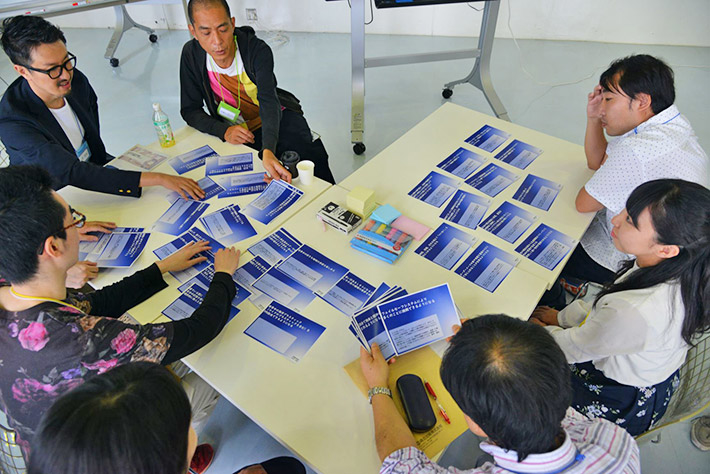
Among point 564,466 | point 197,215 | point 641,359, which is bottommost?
point 641,359

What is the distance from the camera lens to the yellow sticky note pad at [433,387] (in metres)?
1.12

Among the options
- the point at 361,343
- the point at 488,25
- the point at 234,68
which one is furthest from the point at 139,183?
the point at 488,25

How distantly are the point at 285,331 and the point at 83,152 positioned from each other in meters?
1.54

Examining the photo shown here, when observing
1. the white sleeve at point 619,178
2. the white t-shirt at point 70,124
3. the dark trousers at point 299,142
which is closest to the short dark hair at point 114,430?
the white sleeve at point 619,178

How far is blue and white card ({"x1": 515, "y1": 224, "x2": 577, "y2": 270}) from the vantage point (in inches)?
61.7

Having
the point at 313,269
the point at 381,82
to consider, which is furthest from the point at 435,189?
the point at 381,82

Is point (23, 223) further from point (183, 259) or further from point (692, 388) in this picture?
point (692, 388)

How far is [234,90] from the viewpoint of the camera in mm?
2359

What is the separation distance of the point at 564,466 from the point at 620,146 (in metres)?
1.26

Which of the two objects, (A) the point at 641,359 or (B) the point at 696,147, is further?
(B) the point at 696,147

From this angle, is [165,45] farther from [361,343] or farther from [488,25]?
[361,343]

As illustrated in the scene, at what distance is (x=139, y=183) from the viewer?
179 centimetres

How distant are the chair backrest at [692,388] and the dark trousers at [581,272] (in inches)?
19.4

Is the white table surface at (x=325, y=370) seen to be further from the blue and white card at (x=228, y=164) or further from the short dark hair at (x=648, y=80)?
the short dark hair at (x=648, y=80)
